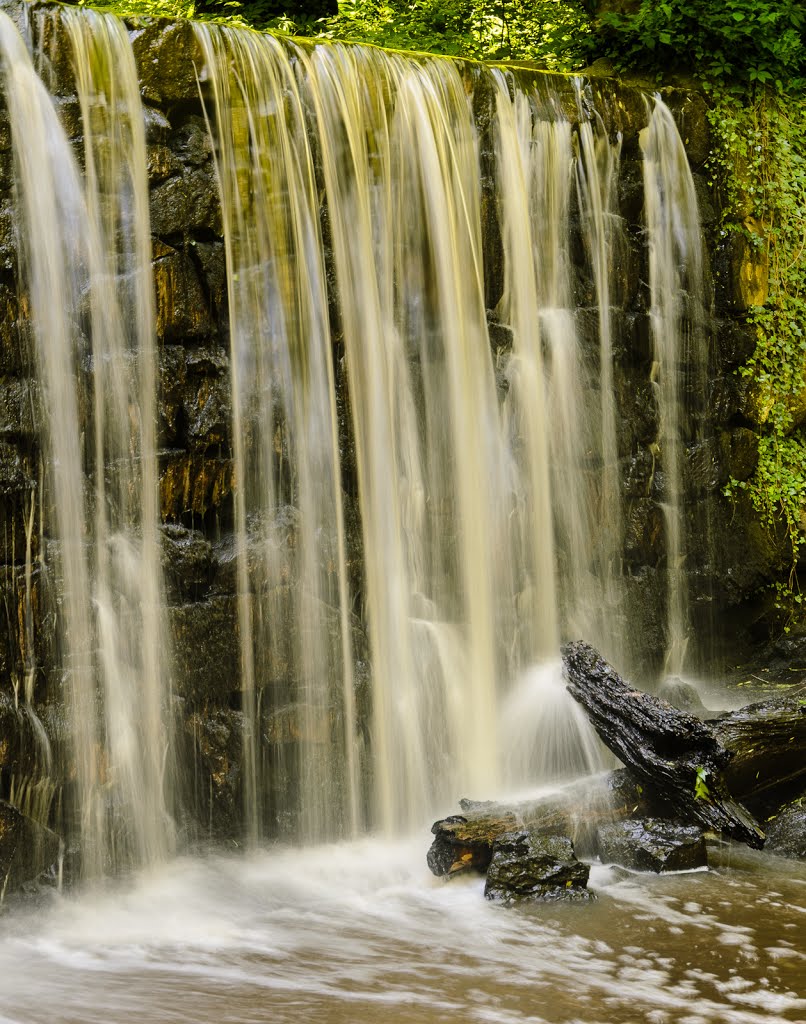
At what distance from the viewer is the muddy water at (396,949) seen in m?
4.58

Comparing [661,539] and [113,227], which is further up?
[113,227]

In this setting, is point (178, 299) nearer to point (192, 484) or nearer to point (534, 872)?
point (192, 484)

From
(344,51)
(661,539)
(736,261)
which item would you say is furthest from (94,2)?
(661,539)

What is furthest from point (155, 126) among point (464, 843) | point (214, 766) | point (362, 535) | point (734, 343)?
point (734, 343)

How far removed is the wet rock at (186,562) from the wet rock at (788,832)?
3.60 metres

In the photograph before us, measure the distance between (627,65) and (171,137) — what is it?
15.5 ft

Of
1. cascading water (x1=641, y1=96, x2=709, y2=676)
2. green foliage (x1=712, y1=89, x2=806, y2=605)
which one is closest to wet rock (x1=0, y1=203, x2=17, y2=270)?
cascading water (x1=641, y1=96, x2=709, y2=676)

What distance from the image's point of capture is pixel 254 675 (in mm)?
6977

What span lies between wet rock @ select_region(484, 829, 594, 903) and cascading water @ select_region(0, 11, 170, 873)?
193 centimetres

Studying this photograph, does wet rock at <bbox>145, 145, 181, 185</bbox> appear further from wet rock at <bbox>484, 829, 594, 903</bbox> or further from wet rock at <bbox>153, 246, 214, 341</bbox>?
wet rock at <bbox>484, 829, 594, 903</bbox>

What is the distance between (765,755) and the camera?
6844 mm

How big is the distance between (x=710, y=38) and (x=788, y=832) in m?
6.72

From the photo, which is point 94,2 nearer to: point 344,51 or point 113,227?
point 344,51

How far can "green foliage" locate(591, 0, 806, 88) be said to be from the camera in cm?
967
